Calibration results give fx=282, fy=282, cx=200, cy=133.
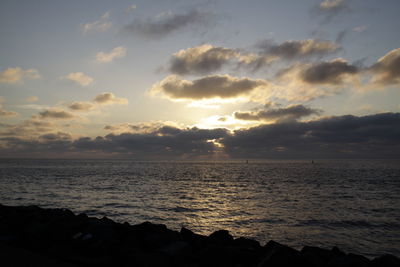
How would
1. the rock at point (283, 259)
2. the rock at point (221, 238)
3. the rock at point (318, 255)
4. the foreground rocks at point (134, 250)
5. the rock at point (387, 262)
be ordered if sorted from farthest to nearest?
the rock at point (221, 238), the rock at point (318, 255), the rock at point (387, 262), the foreground rocks at point (134, 250), the rock at point (283, 259)

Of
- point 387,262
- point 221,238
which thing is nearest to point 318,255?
point 387,262

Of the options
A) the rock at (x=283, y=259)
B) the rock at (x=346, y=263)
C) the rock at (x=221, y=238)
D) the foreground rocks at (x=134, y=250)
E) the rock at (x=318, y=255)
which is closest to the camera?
the rock at (x=283, y=259)

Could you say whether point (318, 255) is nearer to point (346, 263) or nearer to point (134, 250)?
point (346, 263)

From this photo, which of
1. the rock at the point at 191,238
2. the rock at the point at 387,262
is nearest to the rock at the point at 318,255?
the rock at the point at 387,262

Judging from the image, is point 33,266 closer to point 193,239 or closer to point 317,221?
point 193,239

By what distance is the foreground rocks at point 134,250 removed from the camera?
6.99m

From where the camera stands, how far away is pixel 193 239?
10.1 m

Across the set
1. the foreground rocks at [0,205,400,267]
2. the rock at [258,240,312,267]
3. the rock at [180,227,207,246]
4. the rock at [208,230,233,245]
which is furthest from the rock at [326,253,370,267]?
the rock at [180,227,207,246]

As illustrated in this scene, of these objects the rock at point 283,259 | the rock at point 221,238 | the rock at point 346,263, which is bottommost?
the rock at point 221,238

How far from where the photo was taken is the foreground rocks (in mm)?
6988

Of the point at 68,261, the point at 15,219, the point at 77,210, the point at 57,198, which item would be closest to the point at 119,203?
the point at 77,210

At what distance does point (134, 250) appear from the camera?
25.4 feet

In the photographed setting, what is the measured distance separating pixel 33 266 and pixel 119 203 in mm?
19316

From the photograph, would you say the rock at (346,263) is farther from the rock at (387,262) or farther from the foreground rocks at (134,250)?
the rock at (387,262)
